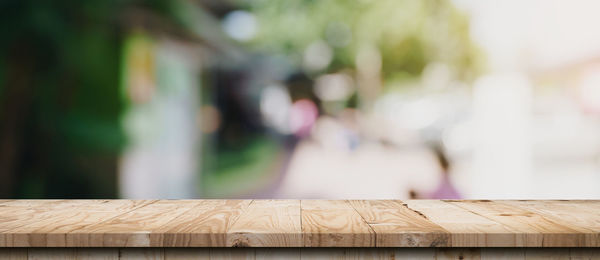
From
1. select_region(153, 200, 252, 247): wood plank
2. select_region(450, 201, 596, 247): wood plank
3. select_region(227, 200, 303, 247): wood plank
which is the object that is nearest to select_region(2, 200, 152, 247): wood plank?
select_region(153, 200, 252, 247): wood plank

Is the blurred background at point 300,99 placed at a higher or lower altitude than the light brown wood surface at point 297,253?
higher

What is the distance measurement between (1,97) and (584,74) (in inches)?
121

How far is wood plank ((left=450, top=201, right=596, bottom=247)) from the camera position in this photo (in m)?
1.02

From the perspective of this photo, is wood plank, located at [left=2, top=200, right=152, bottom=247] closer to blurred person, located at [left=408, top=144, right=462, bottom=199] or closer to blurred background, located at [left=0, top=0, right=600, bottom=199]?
blurred background, located at [left=0, top=0, right=600, bottom=199]

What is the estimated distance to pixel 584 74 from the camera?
339cm

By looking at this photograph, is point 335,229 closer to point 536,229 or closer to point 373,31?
point 536,229

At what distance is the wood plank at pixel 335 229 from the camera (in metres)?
1.01

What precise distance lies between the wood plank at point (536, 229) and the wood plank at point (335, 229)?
254mm

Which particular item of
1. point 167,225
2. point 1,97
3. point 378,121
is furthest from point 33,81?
point 167,225

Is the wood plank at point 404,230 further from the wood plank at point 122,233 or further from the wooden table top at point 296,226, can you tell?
the wood plank at point 122,233

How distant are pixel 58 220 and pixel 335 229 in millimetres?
520

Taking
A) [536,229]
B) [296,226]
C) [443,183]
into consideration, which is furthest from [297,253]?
[443,183]

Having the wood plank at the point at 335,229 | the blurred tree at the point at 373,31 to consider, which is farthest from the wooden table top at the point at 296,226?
the blurred tree at the point at 373,31

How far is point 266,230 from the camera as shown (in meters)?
1.05
